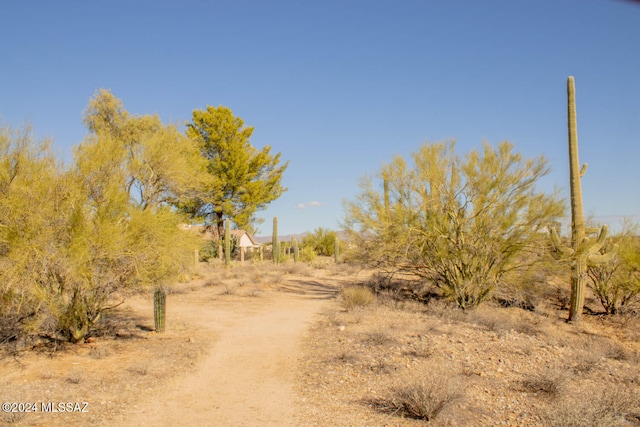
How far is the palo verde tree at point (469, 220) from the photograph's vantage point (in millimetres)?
12578

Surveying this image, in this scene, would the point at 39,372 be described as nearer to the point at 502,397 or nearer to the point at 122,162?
the point at 122,162

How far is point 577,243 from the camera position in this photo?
41.0ft

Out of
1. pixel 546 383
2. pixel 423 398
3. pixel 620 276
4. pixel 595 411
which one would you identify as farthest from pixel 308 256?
pixel 595 411

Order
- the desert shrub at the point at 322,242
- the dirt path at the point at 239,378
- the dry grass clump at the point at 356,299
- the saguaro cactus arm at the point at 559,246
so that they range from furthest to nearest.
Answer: the desert shrub at the point at 322,242, the dry grass clump at the point at 356,299, the saguaro cactus arm at the point at 559,246, the dirt path at the point at 239,378

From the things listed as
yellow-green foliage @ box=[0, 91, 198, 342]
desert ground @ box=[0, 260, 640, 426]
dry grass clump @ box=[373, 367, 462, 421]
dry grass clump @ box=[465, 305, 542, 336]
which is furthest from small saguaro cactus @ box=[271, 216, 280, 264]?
dry grass clump @ box=[373, 367, 462, 421]

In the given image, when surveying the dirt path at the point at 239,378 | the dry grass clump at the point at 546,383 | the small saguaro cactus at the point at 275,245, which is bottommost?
the dirt path at the point at 239,378

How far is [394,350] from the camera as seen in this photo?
8.33m

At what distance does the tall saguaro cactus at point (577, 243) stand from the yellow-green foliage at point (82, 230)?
10.0 metres

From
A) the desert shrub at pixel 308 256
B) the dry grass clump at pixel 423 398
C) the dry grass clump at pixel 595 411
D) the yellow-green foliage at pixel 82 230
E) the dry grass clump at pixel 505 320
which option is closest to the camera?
the dry grass clump at pixel 595 411

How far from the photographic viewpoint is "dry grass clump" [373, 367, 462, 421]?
5.46m

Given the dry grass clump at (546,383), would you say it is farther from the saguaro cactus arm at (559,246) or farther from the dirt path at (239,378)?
the saguaro cactus arm at (559,246)

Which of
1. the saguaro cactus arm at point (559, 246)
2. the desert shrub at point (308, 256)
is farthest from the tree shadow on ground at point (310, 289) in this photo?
the desert shrub at point (308, 256)

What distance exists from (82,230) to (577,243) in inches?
479

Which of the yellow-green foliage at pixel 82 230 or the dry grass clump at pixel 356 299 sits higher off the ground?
the yellow-green foliage at pixel 82 230
